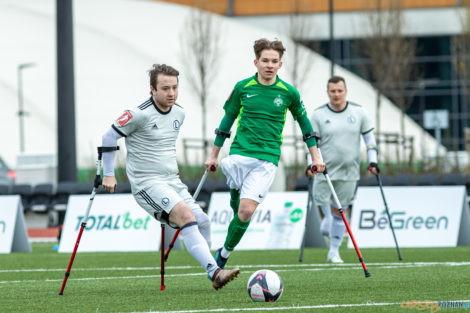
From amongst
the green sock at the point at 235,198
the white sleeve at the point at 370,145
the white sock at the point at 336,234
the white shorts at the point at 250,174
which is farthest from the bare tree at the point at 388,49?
the white shorts at the point at 250,174

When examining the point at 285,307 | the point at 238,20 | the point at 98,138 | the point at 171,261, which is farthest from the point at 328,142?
the point at 238,20

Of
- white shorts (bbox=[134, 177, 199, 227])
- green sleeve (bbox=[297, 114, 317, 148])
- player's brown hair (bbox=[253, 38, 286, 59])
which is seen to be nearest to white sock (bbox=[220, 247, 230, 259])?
white shorts (bbox=[134, 177, 199, 227])

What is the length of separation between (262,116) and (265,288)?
2.35 m

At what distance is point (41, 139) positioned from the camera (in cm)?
5259

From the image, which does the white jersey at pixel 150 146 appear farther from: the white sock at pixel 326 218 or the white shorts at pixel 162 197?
Answer: the white sock at pixel 326 218

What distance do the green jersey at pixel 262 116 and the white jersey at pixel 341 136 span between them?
2933mm

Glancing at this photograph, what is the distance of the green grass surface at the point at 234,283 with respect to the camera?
7.81 m

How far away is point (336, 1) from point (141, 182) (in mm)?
51203

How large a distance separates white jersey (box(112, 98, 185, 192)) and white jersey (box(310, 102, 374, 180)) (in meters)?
3.96

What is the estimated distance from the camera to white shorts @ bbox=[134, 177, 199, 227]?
8.87m

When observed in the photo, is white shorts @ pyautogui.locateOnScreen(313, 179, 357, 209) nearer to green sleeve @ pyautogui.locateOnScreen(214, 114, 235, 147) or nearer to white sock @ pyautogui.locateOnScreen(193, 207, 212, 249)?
green sleeve @ pyautogui.locateOnScreen(214, 114, 235, 147)

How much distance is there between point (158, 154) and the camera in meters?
9.09

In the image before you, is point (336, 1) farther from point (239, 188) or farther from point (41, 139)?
point (239, 188)

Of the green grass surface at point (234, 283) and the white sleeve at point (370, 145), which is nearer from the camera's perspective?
the green grass surface at point (234, 283)
